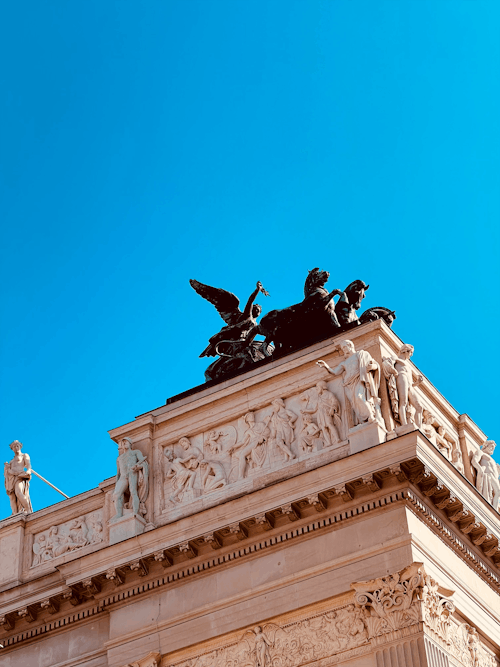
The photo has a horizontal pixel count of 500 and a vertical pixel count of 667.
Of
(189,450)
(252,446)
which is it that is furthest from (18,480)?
(252,446)

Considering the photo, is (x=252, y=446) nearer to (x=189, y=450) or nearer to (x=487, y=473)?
(x=189, y=450)

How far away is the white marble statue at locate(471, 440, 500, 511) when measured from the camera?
24.3 metres

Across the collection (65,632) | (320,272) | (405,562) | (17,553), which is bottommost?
(405,562)

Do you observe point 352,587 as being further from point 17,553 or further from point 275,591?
point 17,553

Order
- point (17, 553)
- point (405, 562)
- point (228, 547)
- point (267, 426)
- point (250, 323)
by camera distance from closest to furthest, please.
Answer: point (405, 562), point (228, 547), point (267, 426), point (17, 553), point (250, 323)

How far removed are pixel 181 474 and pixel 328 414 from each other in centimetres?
315

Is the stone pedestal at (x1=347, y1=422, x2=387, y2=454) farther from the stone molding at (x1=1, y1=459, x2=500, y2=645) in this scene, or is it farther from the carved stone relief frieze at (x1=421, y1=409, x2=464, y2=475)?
the carved stone relief frieze at (x1=421, y1=409, x2=464, y2=475)

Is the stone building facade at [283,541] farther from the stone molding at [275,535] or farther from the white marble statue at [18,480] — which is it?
the white marble statue at [18,480]

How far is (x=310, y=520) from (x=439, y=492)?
220cm

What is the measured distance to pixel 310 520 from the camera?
2122 centimetres

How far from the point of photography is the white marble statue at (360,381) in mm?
21969

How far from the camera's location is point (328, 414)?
74.0 feet

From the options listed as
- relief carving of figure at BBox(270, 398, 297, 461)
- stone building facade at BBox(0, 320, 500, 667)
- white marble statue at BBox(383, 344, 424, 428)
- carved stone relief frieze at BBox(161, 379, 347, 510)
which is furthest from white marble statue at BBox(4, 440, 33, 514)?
white marble statue at BBox(383, 344, 424, 428)

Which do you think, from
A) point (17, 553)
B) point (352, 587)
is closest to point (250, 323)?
point (17, 553)
